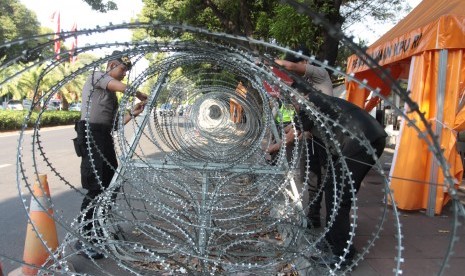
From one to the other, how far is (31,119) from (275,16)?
1171 centimetres

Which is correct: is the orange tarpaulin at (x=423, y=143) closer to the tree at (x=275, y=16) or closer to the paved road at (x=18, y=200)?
the tree at (x=275, y=16)

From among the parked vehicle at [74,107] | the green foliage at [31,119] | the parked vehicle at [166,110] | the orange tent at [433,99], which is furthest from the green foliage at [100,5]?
the parked vehicle at [74,107]

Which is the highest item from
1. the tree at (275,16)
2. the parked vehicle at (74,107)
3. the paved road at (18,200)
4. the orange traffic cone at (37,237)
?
the tree at (275,16)

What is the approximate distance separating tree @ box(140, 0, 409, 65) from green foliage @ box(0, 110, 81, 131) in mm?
6064

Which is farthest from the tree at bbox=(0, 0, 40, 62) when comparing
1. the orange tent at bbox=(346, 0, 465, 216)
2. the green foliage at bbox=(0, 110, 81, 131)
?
the orange tent at bbox=(346, 0, 465, 216)

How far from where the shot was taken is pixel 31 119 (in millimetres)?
17781

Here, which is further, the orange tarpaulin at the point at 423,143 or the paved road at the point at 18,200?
the orange tarpaulin at the point at 423,143

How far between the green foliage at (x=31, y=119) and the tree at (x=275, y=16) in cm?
606

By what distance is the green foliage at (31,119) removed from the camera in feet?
73.2

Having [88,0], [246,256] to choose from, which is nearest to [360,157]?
[246,256]

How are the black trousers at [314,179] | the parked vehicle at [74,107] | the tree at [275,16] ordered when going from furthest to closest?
the parked vehicle at [74,107] < the tree at [275,16] < the black trousers at [314,179]

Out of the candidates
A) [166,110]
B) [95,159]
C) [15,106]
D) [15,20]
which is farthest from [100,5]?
[15,20]

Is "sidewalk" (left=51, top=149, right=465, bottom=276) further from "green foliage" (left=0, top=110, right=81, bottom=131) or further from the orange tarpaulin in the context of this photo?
"green foliage" (left=0, top=110, right=81, bottom=131)

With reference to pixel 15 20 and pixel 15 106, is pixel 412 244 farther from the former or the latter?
pixel 15 20
